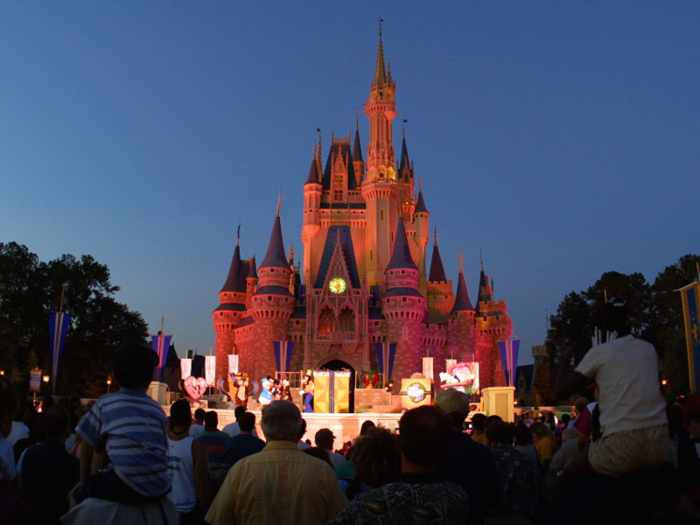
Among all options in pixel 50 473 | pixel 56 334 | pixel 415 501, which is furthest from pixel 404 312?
pixel 415 501

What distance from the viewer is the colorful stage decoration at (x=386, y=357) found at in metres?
52.5

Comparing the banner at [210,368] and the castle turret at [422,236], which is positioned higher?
the castle turret at [422,236]

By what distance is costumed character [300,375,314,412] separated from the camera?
36.2 metres

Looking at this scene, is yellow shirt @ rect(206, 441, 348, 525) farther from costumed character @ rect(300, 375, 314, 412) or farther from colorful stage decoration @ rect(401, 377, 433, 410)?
costumed character @ rect(300, 375, 314, 412)

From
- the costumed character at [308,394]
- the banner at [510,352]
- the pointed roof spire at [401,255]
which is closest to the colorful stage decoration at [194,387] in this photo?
the costumed character at [308,394]

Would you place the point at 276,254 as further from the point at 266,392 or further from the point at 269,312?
the point at 266,392

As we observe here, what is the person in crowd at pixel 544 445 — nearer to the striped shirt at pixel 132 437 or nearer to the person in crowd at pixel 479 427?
the person in crowd at pixel 479 427

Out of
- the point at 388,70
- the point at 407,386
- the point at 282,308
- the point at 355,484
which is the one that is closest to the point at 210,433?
the point at 355,484

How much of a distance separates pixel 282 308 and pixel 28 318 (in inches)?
780

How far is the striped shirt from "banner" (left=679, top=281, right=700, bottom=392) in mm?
23245

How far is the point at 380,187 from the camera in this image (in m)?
60.8

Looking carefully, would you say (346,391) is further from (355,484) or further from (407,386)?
(355,484)

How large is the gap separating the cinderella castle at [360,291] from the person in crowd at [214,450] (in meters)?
44.7

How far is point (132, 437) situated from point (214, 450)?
12.7 feet
